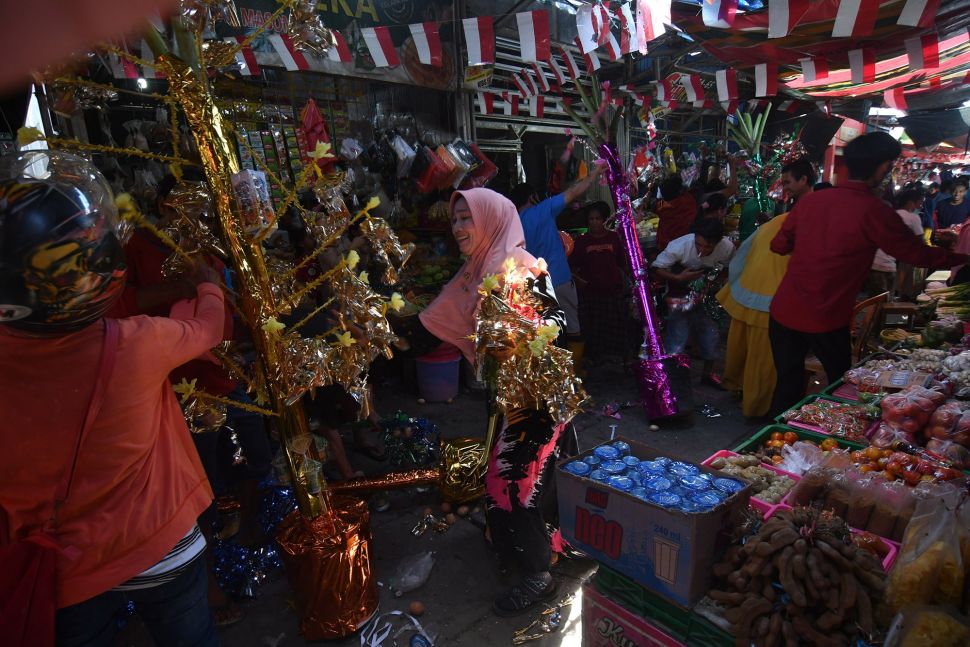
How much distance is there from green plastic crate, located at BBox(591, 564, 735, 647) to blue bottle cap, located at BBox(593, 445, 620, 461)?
0.37 metres

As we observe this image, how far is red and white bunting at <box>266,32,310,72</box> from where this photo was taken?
13.1 feet

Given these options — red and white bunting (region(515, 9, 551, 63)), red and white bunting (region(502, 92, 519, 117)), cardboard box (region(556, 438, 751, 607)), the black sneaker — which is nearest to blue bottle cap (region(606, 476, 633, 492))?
cardboard box (region(556, 438, 751, 607))

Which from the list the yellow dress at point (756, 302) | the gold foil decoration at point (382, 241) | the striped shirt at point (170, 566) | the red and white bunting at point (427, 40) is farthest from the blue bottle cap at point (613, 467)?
the red and white bunting at point (427, 40)

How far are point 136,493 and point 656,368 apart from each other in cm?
376

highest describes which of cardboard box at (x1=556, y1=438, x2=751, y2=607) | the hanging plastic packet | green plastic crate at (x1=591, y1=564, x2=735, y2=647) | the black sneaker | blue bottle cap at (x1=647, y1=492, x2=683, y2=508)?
the hanging plastic packet

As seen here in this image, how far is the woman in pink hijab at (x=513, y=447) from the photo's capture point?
226 centimetres

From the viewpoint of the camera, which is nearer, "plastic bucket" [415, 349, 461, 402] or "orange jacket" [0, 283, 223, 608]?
"orange jacket" [0, 283, 223, 608]

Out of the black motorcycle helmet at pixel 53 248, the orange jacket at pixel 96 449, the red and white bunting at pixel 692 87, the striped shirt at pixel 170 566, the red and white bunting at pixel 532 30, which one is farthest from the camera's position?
the red and white bunting at pixel 692 87

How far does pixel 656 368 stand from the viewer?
4.32 m

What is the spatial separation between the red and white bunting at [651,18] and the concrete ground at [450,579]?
3.15 meters

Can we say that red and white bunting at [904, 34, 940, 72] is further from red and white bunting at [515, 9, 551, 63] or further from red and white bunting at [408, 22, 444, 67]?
red and white bunting at [408, 22, 444, 67]

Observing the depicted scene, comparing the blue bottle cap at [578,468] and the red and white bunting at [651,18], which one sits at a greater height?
the red and white bunting at [651,18]

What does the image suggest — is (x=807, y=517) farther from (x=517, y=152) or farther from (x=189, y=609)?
(x=517, y=152)

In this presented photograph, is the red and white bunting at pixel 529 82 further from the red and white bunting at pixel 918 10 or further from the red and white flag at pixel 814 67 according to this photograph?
the red and white bunting at pixel 918 10
